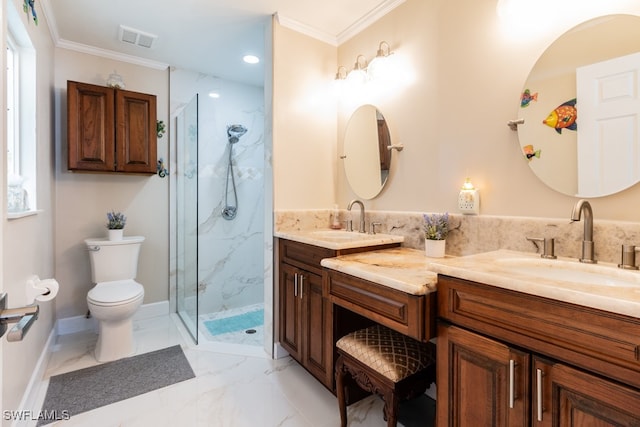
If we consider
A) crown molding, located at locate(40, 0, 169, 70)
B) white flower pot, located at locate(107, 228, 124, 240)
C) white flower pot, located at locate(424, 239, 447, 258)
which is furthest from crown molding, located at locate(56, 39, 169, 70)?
white flower pot, located at locate(424, 239, 447, 258)

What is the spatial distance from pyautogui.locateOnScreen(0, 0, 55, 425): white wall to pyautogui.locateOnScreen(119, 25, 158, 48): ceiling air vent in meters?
0.47

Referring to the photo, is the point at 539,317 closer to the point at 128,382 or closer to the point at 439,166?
the point at 439,166

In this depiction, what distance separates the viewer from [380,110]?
7.09ft

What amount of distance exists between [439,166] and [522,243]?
0.60 metres

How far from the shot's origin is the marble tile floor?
1623 mm

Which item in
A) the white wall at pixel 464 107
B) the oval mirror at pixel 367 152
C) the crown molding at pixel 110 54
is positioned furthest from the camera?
the crown molding at pixel 110 54

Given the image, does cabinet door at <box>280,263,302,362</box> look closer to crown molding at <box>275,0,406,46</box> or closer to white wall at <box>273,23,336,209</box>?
white wall at <box>273,23,336,209</box>

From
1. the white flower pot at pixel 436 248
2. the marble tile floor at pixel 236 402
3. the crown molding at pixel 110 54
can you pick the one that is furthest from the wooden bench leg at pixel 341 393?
the crown molding at pixel 110 54

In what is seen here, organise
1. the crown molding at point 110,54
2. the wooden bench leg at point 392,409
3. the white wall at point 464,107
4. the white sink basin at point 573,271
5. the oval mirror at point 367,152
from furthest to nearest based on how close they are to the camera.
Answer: the crown molding at point 110,54 → the oval mirror at point 367,152 → the white wall at point 464,107 → the wooden bench leg at point 392,409 → the white sink basin at point 573,271

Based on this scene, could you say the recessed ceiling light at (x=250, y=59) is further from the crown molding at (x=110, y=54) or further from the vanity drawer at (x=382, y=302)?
the vanity drawer at (x=382, y=302)

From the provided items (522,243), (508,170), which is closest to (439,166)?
(508,170)

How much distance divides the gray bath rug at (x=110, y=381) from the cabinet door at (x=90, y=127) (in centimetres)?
152

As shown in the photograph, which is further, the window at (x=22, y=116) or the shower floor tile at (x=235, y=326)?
the shower floor tile at (x=235, y=326)

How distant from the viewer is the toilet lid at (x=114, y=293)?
2.16 metres
